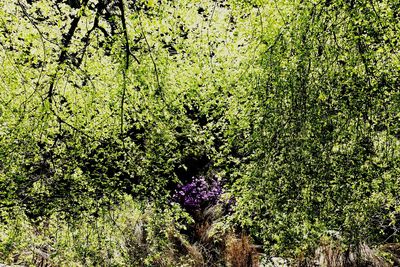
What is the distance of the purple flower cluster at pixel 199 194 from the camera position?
7172mm

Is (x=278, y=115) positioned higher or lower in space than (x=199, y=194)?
lower

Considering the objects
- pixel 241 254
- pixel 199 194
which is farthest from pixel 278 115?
pixel 199 194

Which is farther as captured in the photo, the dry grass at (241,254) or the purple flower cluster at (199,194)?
the purple flower cluster at (199,194)

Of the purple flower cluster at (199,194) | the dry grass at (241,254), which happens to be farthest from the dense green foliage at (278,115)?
the purple flower cluster at (199,194)

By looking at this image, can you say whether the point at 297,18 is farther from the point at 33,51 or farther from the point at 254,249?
the point at 254,249

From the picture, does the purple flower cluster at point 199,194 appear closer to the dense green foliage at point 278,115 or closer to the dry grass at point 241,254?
the dry grass at point 241,254

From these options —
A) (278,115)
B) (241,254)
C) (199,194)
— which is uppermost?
(199,194)

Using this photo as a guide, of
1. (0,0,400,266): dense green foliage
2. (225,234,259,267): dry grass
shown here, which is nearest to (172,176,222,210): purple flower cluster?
(225,234,259,267): dry grass

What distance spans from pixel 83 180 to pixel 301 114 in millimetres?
2296

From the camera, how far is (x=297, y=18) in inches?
105

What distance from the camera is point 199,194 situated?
722cm

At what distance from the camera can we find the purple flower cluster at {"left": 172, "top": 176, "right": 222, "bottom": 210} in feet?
23.5

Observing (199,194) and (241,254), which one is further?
(199,194)

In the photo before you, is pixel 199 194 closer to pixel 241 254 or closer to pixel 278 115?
pixel 241 254
